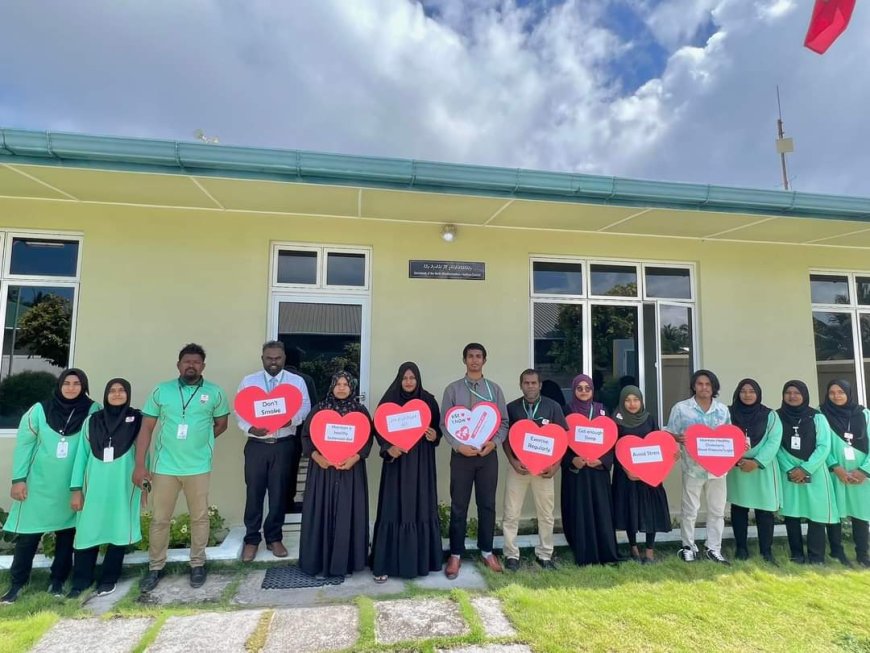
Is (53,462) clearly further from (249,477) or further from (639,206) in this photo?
(639,206)

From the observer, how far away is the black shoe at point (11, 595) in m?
2.91

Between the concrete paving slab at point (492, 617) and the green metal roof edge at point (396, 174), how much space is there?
9.24 feet

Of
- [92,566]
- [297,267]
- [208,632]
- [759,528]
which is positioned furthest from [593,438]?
[92,566]

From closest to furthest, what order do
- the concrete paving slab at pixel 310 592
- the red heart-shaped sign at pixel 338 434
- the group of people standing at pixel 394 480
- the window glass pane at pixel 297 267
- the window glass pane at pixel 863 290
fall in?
1. the concrete paving slab at pixel 310 592
2. the group of people standing at pixel 394 480
3. the red heart-shaped sign at pixel 338 434
4. the window glass pane at pixel 297 267
5. the window glass pane at pixel 863 290

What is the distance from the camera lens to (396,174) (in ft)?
11.1

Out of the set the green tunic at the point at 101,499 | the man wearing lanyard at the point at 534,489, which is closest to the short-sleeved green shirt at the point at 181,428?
the green tunic at the point at 101,499

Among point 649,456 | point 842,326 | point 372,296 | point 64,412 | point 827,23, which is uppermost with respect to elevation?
point 827,23

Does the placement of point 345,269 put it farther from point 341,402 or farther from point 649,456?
point 649,456

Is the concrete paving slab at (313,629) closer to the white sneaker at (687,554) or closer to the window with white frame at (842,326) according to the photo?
the white sneaker at (687,554)

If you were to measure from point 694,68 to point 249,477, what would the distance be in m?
13.5

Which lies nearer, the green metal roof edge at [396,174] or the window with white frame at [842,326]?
the green metal roof edge at [396,174]

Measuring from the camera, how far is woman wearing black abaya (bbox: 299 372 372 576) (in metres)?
3.32

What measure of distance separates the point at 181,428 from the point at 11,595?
1.35 m

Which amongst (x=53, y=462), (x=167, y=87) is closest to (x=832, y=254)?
(x=53, y=462)
